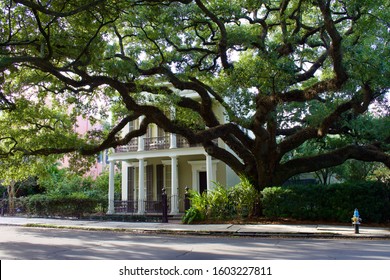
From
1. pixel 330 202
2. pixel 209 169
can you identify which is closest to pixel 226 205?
pixel 330 202

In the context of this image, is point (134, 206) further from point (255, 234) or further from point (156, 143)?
point (255, 234)

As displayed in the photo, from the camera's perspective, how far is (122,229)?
1700 cm

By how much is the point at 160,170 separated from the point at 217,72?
1198 centimetres

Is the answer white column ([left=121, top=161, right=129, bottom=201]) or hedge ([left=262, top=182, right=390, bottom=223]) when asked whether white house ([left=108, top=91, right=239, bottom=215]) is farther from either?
hedge ([left=262, top=182, right=390, bottom=223])

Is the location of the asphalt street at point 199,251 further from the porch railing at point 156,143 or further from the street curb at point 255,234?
the porch railing at point 156,143

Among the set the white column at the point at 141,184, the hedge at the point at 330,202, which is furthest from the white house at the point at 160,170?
the hedge at the point at 330,202

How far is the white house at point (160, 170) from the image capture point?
26.0m

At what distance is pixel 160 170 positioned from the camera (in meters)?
28.8

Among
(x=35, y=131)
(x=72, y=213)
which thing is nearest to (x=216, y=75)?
(x=35, y=131)

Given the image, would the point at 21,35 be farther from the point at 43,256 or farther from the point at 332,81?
the point at 332,81

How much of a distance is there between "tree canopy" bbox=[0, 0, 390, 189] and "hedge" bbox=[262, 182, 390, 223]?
4.64 feet

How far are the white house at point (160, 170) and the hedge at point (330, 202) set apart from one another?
776 cm

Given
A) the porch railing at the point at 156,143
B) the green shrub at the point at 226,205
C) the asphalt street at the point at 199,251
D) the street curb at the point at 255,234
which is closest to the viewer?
the asphalt street at the point at 199,251

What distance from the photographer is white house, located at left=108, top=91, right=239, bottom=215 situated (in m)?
26.0
